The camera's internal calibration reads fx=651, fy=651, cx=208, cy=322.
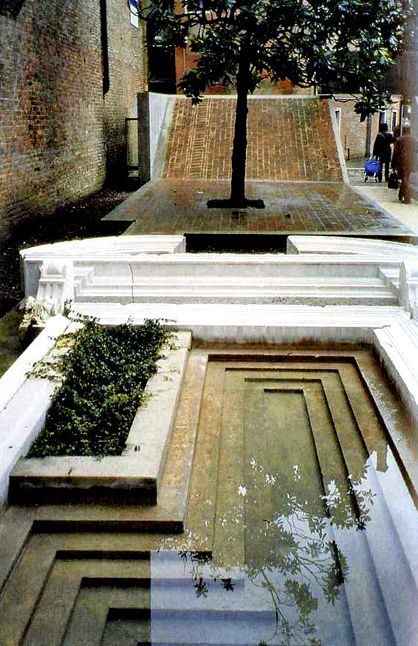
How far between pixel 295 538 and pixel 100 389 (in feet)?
5.33

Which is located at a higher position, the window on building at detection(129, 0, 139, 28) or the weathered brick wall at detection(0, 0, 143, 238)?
the window on building at detection(129, 0, 139, 28)

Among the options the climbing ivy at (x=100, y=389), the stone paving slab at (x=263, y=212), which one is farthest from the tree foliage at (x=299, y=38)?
the climbing ivy at (x=100, y=389)

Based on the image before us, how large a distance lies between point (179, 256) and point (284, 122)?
9751 mm

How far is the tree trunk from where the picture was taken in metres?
10.2

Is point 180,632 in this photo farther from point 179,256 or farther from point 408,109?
point 408,109

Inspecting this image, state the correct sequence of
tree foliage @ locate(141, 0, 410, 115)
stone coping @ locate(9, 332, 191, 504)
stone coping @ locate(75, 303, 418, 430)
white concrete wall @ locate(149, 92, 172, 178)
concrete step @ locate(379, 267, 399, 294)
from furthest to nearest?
white concrete wall @ locate(149, 92, 172, 178) < tree foliage @ locate(141, 0, 410, 115) < concrete step @ locate(379, 267, 399, 294) < stone coping @ locate(75, 303, 418, 430) < stone coping @ locate(9, 332, 191, 504)

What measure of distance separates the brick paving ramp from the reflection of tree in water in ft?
35.9

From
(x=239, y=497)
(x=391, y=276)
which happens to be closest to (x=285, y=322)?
(x=391, y=276)

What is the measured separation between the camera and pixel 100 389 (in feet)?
13.5

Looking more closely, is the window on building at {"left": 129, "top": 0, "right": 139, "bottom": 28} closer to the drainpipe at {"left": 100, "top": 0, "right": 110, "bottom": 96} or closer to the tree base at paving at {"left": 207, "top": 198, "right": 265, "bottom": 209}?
the drainpipe at {"left": 100, "top": 0, "right": 110, "bottom": 96}

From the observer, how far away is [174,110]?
15742 mm

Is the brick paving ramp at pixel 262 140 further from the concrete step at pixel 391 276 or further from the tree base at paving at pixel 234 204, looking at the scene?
the concrete step at pixel 391 276

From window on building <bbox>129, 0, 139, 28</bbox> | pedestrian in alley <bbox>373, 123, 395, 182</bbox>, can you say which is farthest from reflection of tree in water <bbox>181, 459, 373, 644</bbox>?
window on building <bbox>129, 0, 139, 28</bbox>

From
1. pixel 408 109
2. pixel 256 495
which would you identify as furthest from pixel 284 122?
pixel 256 495
